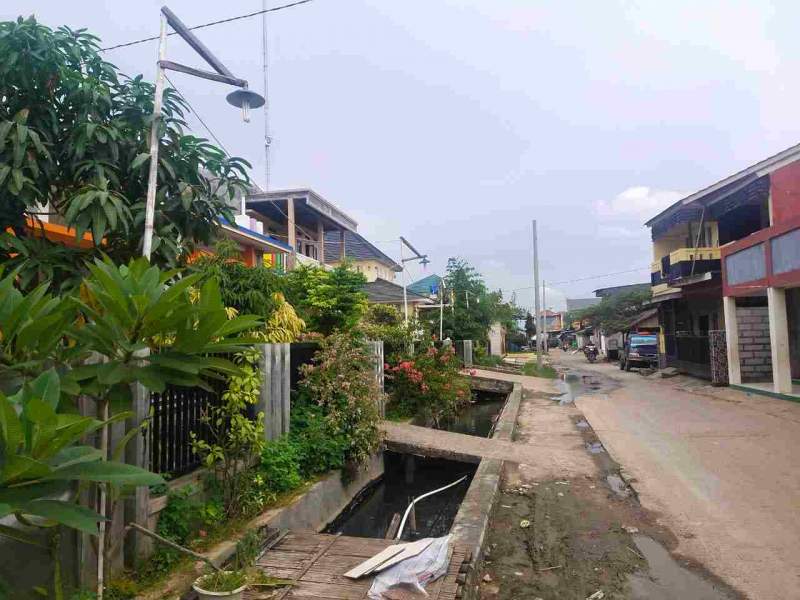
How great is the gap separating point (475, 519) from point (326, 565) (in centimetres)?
160

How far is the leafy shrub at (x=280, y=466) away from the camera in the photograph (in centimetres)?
554

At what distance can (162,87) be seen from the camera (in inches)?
161

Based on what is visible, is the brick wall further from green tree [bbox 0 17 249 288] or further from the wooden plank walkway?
green tree [bbox 0 17 249 288]

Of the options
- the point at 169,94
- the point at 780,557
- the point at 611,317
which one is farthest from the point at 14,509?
the point at 611,317

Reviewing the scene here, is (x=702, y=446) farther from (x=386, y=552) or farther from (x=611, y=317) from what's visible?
(x=611, y=317)


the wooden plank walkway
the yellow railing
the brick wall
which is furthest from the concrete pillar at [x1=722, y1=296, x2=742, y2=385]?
the wooden plank walkway

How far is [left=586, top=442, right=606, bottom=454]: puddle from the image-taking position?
881cm

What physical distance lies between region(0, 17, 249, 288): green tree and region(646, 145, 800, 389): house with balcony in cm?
1311

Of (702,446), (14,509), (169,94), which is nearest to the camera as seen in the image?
(14,509)

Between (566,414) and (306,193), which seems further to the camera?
(306,193)

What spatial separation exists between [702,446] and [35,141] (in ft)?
31.5

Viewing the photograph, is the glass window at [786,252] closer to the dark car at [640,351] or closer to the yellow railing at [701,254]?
the yellow railing at [701,254]

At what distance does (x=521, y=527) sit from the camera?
5453 millimetres

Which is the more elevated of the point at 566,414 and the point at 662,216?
the point at 662,216
